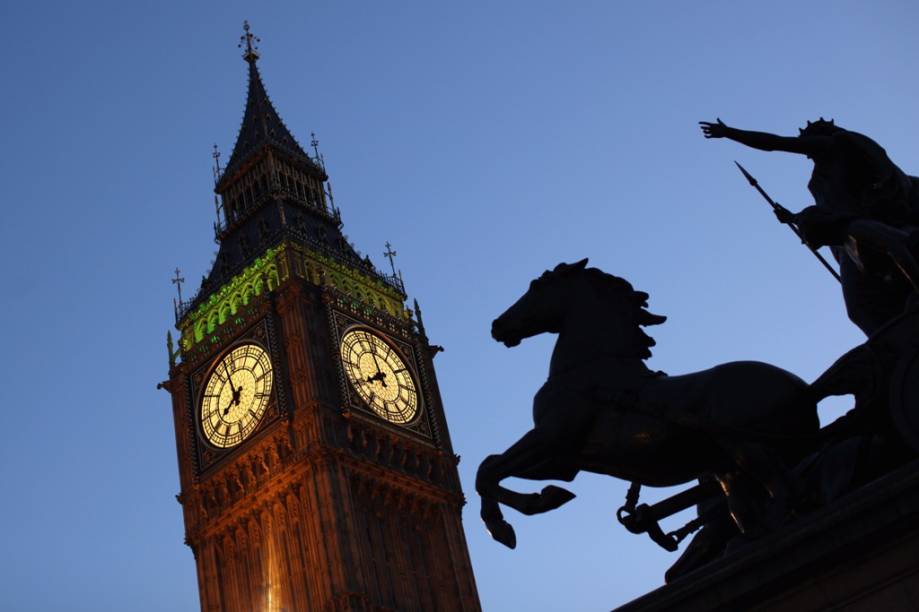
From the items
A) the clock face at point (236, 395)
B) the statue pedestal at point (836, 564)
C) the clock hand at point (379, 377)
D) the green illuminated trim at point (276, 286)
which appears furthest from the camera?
the green illuminated trim at point (276, 286)

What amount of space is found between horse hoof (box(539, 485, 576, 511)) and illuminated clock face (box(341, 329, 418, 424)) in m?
38.8

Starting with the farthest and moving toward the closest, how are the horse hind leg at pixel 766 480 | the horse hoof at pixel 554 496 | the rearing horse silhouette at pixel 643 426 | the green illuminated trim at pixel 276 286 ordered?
the green illuminated trim at pixel 276 286, the horse hoof at pixel 554 496, the rearing horse silhouette at pixel 643 426, the horse hind leg at pixel 766 480

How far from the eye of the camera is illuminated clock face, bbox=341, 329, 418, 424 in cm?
4997

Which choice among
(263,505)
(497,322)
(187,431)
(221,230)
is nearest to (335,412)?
(263,505)

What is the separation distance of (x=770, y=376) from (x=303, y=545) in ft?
121

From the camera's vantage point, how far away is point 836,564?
353 inches

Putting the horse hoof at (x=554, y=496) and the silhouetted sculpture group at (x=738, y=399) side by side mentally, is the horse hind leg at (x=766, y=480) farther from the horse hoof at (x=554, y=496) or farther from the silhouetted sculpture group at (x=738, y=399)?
the horse hoof at (x=554, y=496)

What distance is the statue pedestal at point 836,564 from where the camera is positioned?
28.6 ft

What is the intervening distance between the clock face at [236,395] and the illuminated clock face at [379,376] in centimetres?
321

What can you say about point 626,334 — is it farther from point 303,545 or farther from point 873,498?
point 303,545

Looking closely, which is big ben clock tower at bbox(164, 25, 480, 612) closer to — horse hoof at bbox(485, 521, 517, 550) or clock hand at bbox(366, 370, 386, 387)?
clock hand at bbox(366, 370, 386, 387)

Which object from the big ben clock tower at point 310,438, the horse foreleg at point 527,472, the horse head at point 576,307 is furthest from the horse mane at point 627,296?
the big ben clock tower at point 310,438

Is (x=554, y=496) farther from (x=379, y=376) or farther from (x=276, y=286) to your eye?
(x=276, y=286)

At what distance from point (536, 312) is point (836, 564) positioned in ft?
11.9
